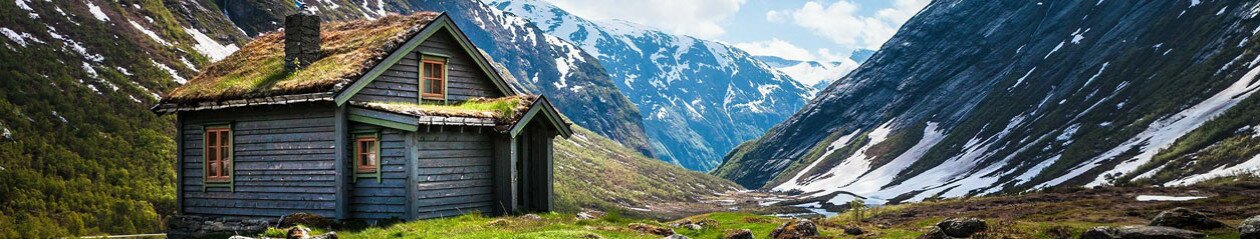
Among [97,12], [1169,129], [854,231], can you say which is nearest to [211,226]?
[854,231]

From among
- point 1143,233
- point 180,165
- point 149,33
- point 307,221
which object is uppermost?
point 149,33

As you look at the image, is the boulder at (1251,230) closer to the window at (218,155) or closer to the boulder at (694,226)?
the boulder at (694,226)

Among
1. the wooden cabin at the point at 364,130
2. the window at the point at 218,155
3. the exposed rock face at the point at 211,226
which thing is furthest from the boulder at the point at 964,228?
the window at the point at 218,155

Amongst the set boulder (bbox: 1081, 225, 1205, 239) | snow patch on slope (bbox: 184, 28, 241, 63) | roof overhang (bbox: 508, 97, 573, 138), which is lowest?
boulder (bbox: 1081, 225, 1205, 239)

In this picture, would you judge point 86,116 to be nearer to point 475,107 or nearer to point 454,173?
point 475,107

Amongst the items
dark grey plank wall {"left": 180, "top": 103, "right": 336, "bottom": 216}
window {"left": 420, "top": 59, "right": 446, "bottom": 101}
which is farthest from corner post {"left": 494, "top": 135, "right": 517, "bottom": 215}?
dark grey plank wall {"left": 180, "top": 103, "right": 336, "bottom": 216}

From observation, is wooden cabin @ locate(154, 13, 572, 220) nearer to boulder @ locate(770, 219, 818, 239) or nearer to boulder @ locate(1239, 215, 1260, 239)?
boulder @ locate(770, 219, 818, 239)

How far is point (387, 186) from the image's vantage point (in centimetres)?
3077

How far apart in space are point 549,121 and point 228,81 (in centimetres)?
1031

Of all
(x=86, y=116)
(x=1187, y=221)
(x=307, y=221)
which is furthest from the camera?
(x=86, y=116)

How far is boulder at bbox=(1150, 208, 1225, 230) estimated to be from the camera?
2203 centimetres

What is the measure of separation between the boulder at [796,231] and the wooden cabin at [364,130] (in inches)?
391

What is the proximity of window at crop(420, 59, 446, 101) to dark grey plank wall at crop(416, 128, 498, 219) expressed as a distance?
284 centimetres

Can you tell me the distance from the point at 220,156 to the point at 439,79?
24.3ft
